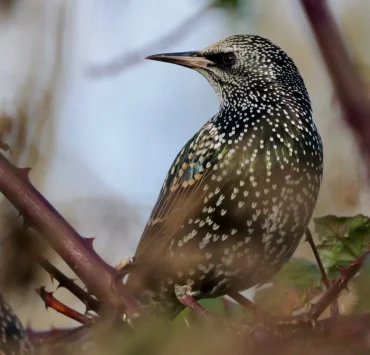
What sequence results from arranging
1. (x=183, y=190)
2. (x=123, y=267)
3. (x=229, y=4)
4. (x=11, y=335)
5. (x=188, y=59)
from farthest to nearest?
(x=188, y=59), (x=183, y=190), (x=11, y=335), (x=123, y=267), (x=229, y=4)

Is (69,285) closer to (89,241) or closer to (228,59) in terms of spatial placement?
(89,241)

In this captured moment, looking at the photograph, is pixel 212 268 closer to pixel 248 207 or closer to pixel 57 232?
pixel 248 207

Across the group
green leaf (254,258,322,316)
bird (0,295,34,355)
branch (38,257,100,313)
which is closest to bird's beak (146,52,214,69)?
green leaf (254,258,322,316)

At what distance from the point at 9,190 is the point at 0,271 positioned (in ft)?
1.24

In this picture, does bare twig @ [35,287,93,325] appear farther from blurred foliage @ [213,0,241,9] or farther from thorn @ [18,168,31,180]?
blurred foliage @ [213,0,241,9]

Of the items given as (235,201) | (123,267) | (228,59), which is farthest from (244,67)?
(123,267)

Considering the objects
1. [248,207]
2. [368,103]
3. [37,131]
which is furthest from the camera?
[248,207]

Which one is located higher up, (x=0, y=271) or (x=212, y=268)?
(x=0, y=271)

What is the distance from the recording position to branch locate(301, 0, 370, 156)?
0.59 m

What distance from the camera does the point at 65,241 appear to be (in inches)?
60.7

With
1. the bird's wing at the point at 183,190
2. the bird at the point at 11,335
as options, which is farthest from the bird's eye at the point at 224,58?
the bird at the point at 11,335

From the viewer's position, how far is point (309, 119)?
3.95 m

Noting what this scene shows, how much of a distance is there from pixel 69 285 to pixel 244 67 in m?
2.97

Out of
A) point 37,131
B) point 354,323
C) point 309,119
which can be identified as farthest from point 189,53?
point 354,323
